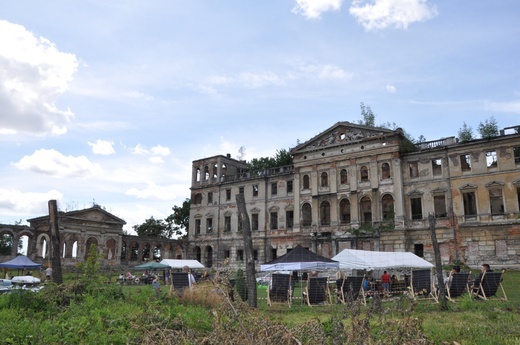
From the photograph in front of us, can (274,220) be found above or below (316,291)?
above

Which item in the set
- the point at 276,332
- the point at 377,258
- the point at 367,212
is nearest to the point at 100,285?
the point at 276,332

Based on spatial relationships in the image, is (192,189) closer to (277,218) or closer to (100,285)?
(277,218)

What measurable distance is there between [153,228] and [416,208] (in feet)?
117

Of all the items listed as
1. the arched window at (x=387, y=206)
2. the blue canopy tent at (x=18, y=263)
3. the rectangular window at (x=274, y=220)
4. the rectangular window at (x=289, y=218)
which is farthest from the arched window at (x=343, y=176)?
the blue canopy tent at (x=18, y=263)

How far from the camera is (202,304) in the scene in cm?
1104

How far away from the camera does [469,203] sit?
32.8 m

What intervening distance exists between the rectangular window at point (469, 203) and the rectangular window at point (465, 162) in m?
1.93

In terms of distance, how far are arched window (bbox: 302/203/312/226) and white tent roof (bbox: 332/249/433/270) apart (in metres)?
20.6

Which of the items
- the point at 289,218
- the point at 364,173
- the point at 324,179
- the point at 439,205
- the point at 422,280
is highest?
the point at 364,173

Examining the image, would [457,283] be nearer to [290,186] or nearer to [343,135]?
[343,135]

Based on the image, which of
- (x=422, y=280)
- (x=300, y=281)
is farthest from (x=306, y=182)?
(x=300, y=281)

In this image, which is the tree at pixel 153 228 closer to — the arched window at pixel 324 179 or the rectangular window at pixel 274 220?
the rectangular window at pixel 274 220

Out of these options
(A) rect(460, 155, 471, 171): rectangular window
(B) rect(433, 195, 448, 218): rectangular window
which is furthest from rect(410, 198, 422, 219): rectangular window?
(A) rect(460, 155, 471, 171): rectangular window

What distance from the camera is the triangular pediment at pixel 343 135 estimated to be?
3566cm
